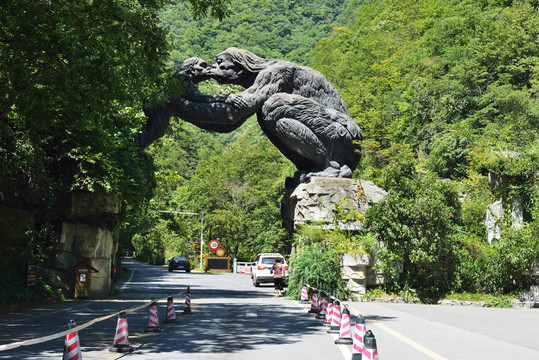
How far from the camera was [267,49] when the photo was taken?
12425cm

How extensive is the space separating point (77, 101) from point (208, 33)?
13074 cm

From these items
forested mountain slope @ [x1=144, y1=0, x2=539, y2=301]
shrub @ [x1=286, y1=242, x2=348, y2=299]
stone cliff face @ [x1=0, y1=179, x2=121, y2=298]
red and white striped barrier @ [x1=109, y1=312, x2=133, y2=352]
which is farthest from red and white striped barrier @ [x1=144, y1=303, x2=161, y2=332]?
stone cliff face @ [x1=0, y1=179, x2=121, y2=298]

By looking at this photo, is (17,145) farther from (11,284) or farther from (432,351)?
(432,351)

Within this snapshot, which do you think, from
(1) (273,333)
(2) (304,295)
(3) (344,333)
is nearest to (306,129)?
(2) (304,295)

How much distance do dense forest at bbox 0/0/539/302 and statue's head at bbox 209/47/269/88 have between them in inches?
87.4

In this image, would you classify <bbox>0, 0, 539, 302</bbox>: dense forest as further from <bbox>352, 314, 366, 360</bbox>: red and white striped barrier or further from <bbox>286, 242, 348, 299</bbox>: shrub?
<bbox>352, 314, 366, 360</bbox>: red and white striped barrier

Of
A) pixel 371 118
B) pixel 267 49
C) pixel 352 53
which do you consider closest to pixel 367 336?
pixel 371 118

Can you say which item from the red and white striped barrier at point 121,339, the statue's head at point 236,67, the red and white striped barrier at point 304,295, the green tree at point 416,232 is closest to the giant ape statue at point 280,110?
the statue's head at point 236,67

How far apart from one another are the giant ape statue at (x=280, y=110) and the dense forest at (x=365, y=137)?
116 cm

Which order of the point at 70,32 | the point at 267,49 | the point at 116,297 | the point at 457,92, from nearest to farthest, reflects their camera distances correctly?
the point at 70,32 < the point at 116,297 < the point at 457,92 < the point at 267,49

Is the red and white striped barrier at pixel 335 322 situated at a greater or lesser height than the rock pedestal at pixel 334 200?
lesser

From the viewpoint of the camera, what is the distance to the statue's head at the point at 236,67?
88.1ft

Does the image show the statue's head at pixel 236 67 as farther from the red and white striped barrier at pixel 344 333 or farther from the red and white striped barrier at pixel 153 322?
the red and white striped barrier at pixel 344 333

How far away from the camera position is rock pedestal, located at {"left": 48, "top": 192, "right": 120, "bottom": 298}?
22703mm
